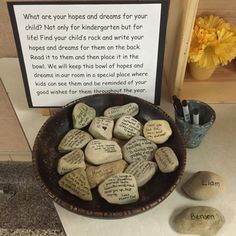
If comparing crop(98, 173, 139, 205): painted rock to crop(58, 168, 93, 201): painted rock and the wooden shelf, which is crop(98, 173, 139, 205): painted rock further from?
the wooden shelf

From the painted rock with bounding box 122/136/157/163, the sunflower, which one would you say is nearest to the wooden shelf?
the sunflower

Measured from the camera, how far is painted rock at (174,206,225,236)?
0.48m

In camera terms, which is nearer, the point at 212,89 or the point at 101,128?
the point at 101,128

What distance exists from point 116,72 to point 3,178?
0.77 m

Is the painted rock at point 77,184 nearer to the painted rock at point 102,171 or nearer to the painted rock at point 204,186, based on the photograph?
the painted rock at point 102,171

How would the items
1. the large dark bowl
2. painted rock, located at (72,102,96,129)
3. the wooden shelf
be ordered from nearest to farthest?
the large dark bowl → painted rock, located at (72,102,96,129) → the wooden shelf

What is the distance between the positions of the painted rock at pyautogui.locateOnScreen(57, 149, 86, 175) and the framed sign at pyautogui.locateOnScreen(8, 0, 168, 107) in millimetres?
129

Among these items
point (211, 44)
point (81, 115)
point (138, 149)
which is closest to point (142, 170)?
point (138, 149)

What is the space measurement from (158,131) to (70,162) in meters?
0.14

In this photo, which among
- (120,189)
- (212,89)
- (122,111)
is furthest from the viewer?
(212,89)

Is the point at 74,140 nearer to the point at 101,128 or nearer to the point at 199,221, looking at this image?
the point at 101,128

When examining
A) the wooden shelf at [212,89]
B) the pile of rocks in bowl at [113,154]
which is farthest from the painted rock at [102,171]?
the wooden shelf at [212,89]

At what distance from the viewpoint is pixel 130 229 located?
50 centimetres

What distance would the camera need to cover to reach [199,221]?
0.48m
